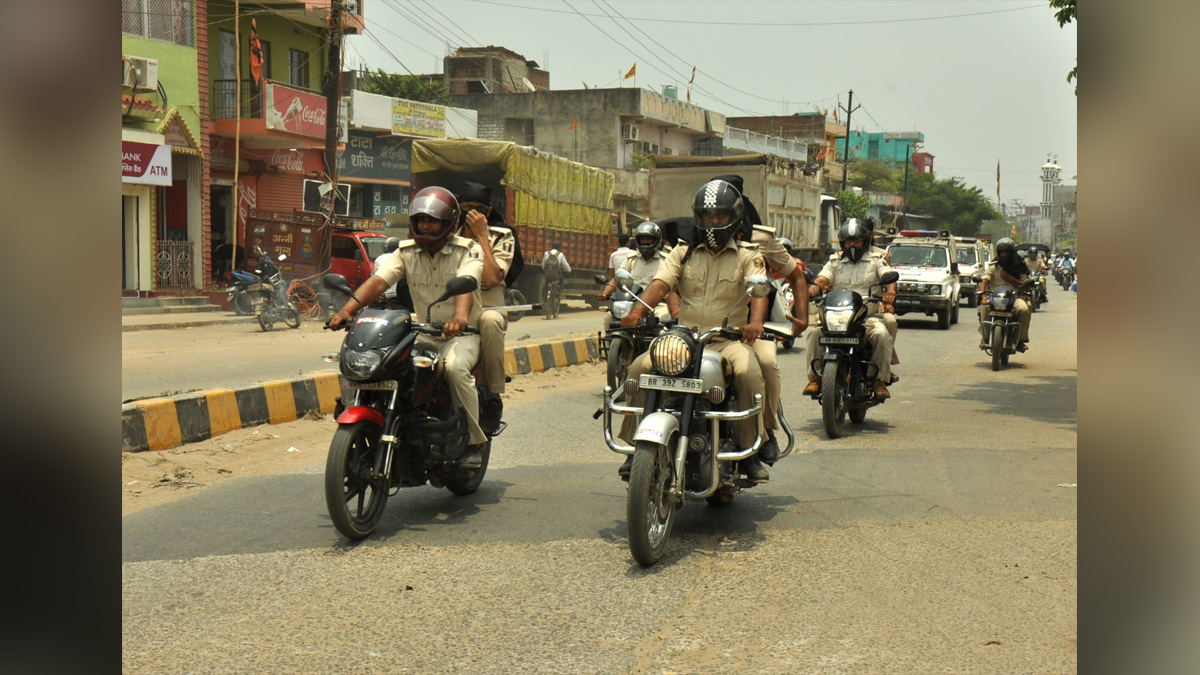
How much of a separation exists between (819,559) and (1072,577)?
3.53 feet

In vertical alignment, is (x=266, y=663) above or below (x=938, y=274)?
below

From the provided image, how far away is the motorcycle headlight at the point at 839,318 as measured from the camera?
909 centimetres

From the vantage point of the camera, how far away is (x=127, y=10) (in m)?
22.8

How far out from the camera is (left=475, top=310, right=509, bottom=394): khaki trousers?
6266mm

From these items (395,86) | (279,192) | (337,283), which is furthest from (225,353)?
(395,86)

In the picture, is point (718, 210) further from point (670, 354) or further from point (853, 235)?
point (853, 235)

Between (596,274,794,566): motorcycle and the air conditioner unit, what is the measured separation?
19.2 m

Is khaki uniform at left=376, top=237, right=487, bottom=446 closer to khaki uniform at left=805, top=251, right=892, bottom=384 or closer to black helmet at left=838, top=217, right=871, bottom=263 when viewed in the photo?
khaki uniform at left=805, top=251, right=892, bottom=384

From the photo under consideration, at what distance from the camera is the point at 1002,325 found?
576 inches

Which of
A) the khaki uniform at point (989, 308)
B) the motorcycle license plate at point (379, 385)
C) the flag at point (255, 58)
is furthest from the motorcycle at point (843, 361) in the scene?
the flag at point (255, 58)

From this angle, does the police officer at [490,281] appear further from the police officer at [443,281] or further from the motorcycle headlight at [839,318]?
the motorcycle headlight at [839,318]
